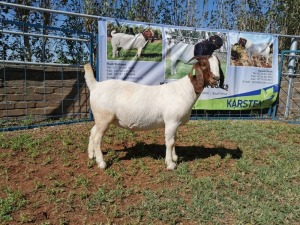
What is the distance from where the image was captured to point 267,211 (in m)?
3.26

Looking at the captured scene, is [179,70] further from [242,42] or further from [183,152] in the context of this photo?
[183,152]

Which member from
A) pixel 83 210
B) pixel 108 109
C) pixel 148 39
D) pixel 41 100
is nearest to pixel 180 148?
pixel 108 109

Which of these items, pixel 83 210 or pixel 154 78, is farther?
pixel 154 78

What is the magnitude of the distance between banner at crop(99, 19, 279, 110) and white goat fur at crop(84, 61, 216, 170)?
260 cm

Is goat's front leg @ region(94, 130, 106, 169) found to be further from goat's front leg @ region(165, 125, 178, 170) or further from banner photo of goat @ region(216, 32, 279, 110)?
banner photo of goat @ region(216, 32, 279, 110)

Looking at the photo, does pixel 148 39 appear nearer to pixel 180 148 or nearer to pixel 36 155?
pixel 180 148

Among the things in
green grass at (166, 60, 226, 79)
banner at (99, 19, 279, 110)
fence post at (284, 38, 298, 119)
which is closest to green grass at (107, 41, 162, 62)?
banner at (99, 19, 279, 110)

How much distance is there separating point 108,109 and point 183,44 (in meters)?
4.07

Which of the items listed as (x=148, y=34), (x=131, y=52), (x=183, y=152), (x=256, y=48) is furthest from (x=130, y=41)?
(x=256, y=48)

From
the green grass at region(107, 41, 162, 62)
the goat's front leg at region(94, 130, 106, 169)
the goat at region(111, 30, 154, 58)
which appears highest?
the goat at region(111, 30, 154, 58)

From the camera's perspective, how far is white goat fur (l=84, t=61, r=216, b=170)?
13.1ft

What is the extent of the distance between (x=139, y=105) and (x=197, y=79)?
882mm

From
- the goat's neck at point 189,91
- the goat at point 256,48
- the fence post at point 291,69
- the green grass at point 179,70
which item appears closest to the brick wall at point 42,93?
the green grass at point 179,70

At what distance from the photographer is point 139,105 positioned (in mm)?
4016
